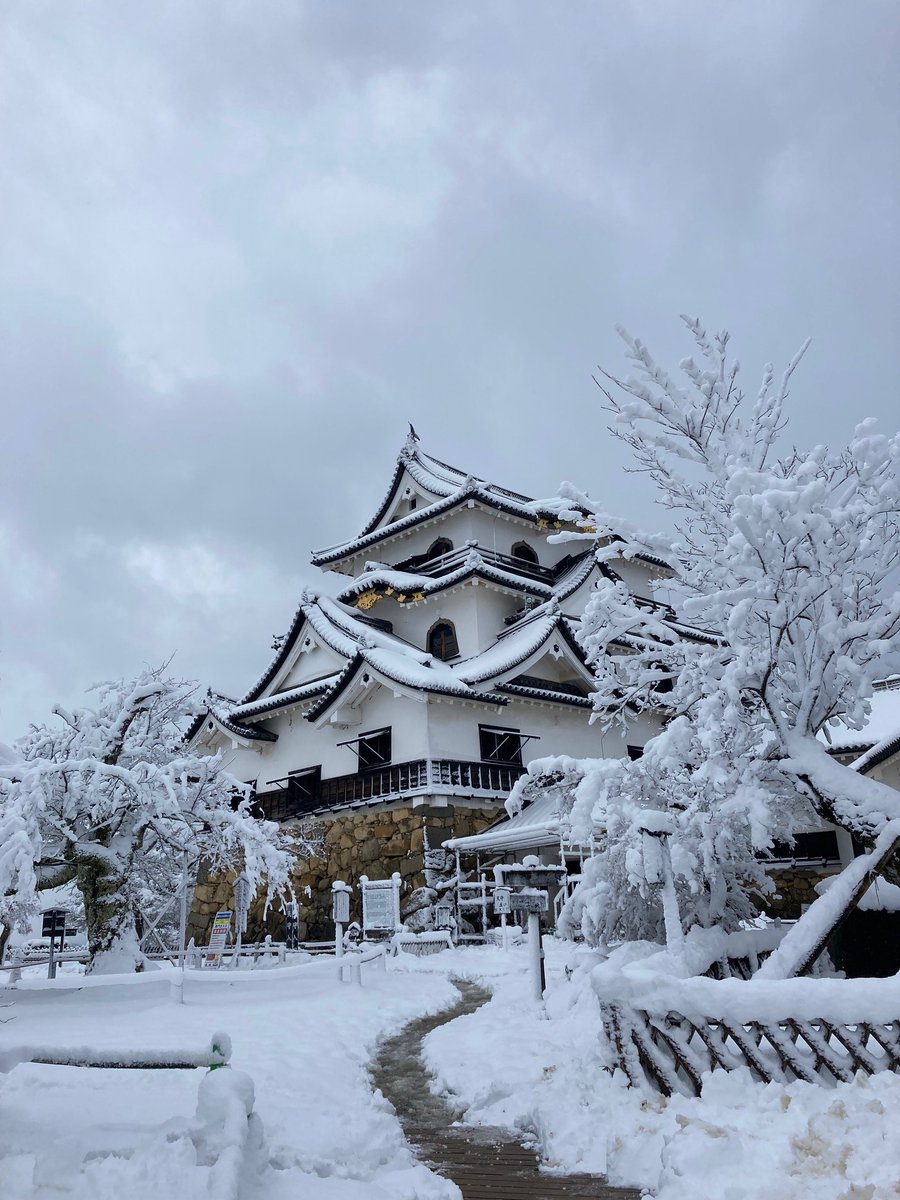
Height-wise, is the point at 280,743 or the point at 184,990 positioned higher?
the point at 280,743

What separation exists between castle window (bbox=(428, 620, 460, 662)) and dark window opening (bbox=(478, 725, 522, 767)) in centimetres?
387

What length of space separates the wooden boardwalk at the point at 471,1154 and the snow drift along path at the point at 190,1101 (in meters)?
0.21

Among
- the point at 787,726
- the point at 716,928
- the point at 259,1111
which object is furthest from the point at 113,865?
the point at 787,726

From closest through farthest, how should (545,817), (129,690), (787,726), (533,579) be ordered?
(787,726)
(129,690)
(545,817)
(533,579)

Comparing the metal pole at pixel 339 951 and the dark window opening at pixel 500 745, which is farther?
the dark window opening at pixel 500 745

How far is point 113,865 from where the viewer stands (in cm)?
1284

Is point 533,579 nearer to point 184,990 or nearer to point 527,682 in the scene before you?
point 527,682

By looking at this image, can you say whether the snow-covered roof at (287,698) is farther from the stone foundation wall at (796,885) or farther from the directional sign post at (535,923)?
the directional sign post at (535,923)

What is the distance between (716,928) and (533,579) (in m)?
22.5

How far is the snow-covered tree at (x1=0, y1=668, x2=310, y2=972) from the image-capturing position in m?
11.8

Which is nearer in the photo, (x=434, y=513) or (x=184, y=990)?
(x=184, y=990)

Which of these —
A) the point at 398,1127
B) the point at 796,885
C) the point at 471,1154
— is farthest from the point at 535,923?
the point at 796,885

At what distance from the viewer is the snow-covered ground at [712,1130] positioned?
3.69 metres

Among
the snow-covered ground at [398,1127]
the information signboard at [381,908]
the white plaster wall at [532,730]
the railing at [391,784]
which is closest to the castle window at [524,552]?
the white plaster wall at [532,730]
